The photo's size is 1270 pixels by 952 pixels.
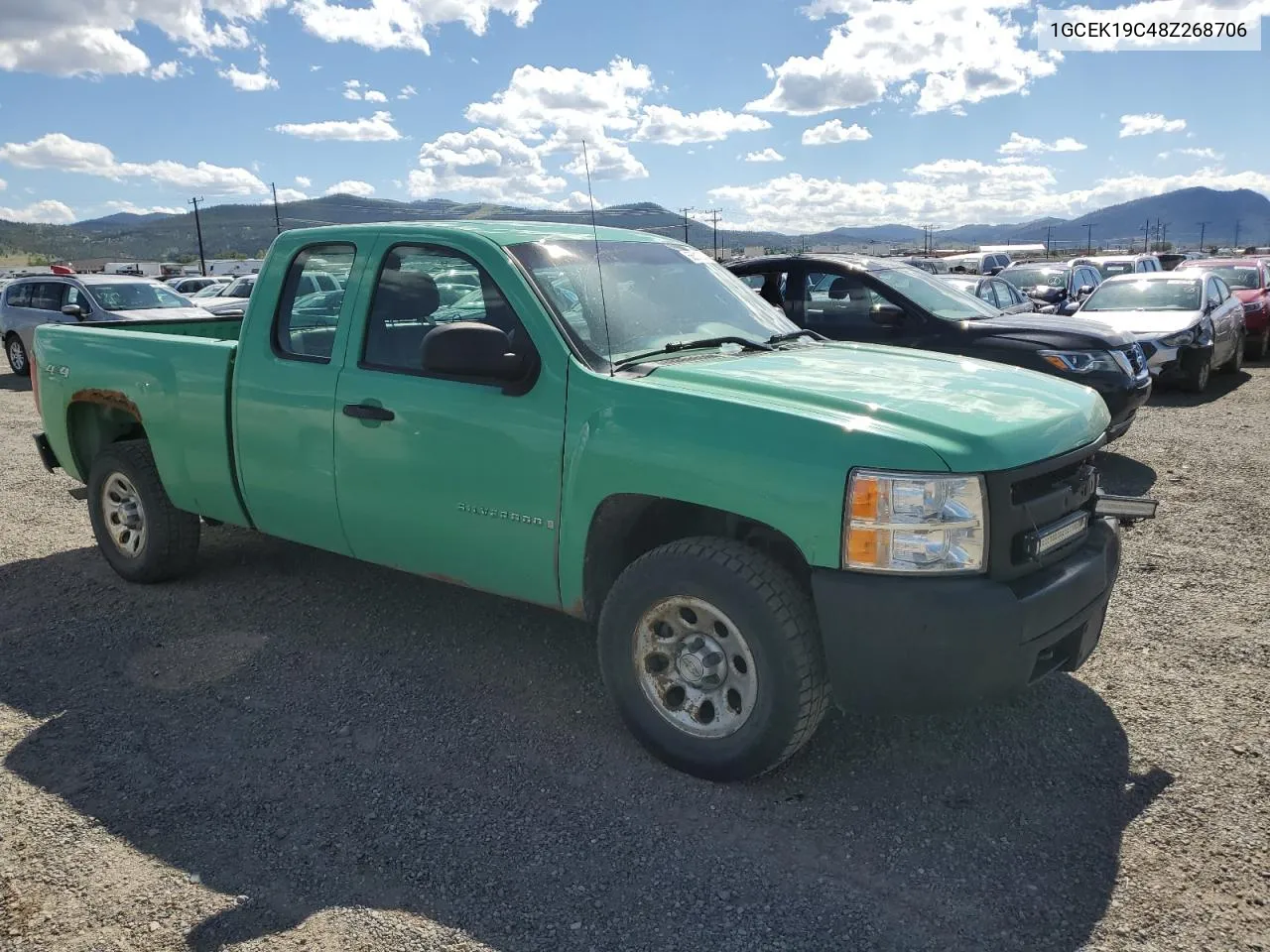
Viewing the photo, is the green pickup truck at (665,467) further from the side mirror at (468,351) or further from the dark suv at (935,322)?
the dark suv at (935,322)

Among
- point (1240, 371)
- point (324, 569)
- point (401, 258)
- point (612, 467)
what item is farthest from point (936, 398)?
point (1240, 371)

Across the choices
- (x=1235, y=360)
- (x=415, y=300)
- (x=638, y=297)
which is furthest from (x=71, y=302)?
(x=1235, y=360)

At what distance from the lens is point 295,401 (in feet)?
14.8

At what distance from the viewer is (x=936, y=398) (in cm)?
346

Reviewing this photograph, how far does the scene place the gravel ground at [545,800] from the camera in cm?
283

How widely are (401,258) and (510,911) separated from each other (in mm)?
2755

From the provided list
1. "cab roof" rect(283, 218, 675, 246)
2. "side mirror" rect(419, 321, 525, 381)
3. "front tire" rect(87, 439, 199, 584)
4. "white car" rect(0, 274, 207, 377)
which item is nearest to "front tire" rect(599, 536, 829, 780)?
"side mirror" rect(419, 321, 525, 381)

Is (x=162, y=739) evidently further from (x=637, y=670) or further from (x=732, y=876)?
(x=732, y=876)

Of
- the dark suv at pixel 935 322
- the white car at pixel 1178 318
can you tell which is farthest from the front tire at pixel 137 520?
the white car at pixel 1178 318

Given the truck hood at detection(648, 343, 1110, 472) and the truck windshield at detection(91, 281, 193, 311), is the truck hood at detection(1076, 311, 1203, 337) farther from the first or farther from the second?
the truck windshield at detection(91, 281, 193, 311)

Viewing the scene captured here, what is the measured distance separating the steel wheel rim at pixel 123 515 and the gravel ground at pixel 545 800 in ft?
1.58

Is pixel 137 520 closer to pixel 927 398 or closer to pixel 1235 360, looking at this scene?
pixel 927 398

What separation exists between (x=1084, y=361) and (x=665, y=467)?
5.90 meters

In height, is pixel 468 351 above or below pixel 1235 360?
above
